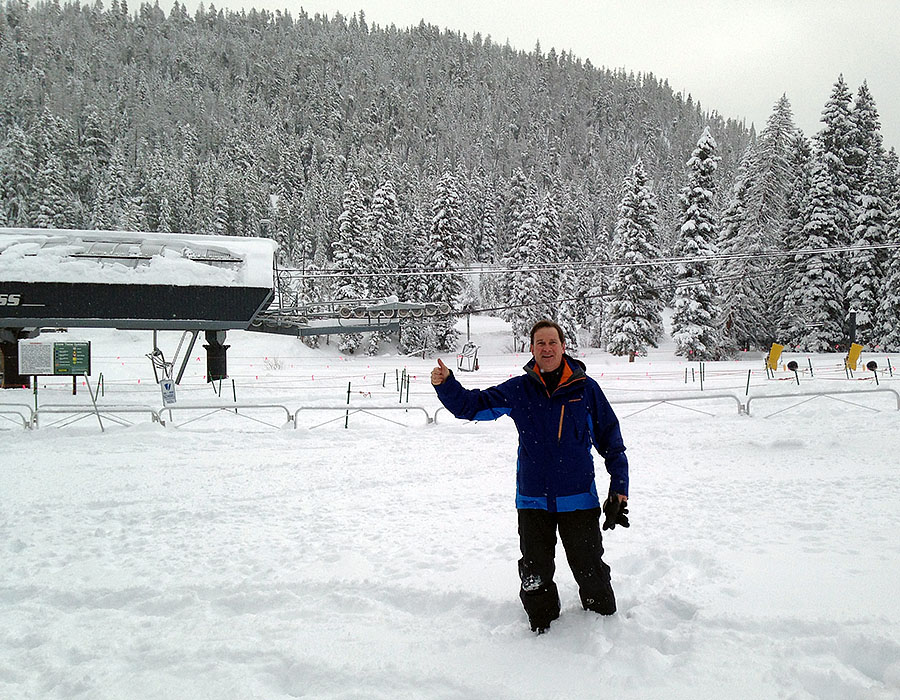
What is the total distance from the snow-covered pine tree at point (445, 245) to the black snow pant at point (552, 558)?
42547 mm

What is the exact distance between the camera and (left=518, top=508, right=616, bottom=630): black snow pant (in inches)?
137

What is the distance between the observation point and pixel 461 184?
85625 millimetres

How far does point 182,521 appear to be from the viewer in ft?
19.5

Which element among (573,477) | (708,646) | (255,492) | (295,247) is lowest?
(255,492)

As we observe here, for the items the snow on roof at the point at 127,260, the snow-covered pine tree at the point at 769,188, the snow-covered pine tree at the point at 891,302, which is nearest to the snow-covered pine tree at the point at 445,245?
the snow-covered pine tree at the point at 769,188

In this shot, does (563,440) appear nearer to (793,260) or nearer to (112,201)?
(793,260)

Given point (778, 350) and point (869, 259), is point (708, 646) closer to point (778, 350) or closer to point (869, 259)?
point (778, 350)

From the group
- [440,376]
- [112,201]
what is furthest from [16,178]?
[440,376]

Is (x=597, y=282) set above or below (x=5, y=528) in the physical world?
above

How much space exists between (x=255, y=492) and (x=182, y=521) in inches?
47.6

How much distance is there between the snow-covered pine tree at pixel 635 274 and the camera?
130ft

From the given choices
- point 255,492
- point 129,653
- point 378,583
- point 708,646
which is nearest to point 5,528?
point 255,492

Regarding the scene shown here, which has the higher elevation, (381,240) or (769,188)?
(769,188)

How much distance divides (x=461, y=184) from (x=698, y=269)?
55.6m
